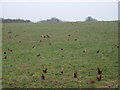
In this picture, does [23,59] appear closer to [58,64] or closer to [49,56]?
[49,56]

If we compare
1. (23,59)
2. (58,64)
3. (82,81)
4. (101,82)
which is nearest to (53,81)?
(82,81)

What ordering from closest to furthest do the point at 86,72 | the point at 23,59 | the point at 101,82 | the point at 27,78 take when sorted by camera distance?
the point at 101,82 → the point at 27,78 → the point at 86,72 → the point at 23,59

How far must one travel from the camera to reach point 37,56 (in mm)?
15094

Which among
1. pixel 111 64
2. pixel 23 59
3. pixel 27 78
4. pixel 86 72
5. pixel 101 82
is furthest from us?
pixel 23 59

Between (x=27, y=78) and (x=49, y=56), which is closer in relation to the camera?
(x=27, y=78)

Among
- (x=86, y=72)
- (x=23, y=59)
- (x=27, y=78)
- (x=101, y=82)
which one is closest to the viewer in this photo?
(x=101, y=82)

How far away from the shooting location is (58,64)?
496 inches

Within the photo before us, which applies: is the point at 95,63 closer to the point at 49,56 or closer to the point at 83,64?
the point at 83,64

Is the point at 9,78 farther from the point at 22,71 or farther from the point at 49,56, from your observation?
the point at 49,56

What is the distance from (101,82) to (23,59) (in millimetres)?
6507

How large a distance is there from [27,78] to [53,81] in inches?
A: 50.4

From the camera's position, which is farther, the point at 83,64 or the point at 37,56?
the point at 37,56

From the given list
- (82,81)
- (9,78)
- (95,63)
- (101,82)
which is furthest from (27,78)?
(95,63)

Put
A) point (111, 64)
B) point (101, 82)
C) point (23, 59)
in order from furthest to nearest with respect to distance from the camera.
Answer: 1. point (23, 59)
2. point (111, 64)
3. point (101, 82)
